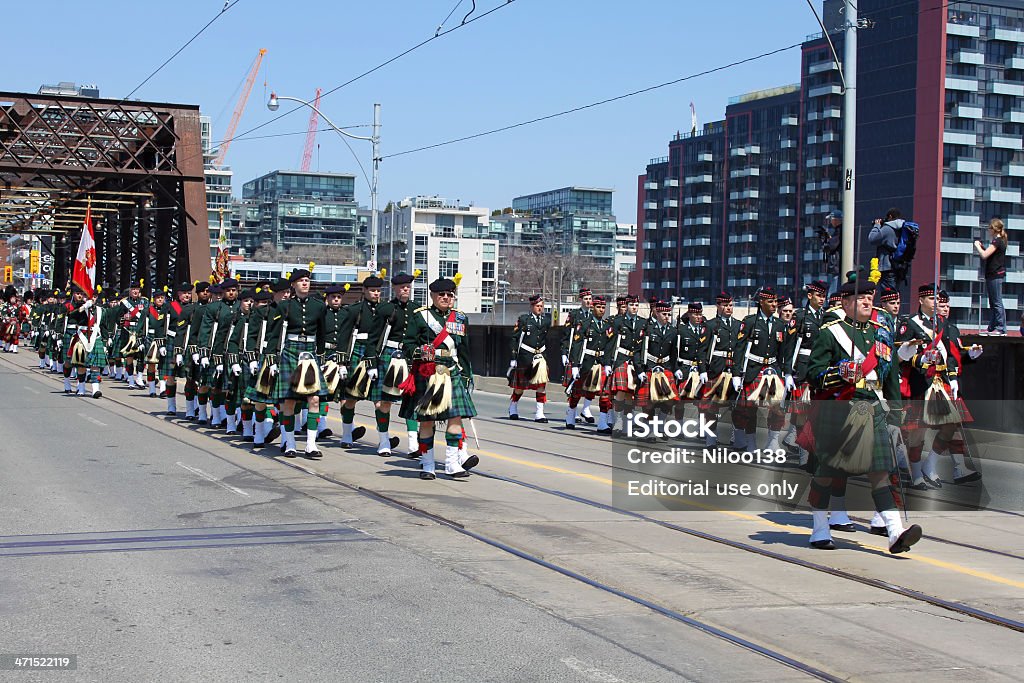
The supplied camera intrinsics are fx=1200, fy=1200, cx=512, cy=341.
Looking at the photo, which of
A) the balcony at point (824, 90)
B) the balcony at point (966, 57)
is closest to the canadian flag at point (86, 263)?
the balcony at point (966, 57)

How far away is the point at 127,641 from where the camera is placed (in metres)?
6.34

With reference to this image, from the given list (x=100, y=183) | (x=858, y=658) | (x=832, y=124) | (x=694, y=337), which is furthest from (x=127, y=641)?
(x=832, y=124)

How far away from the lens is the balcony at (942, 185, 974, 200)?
87.3 metres

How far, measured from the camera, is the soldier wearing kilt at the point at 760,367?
15.5 m

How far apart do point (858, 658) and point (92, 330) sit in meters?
21.7

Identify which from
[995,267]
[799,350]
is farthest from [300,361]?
[995,267]

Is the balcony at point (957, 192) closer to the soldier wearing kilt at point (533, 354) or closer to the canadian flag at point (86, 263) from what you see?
the canadian flag at point (86, 263)

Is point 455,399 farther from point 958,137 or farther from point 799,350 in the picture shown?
point 958,137

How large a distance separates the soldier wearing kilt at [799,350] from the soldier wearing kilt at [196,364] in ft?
28.3

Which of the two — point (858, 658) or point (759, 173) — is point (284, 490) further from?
point (759, 173)

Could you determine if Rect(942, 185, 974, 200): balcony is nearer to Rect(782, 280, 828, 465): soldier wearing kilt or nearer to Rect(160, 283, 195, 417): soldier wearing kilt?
Rect(160, 283, 195, 417): soldier wearing kilt

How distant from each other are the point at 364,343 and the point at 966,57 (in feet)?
271

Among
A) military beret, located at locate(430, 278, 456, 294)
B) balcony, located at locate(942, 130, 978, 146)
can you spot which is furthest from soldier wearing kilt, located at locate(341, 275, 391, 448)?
balcony, located at locate(942, 130, 978, 146)

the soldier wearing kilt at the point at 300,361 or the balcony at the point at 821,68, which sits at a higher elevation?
the balcony at the point at 821,68
